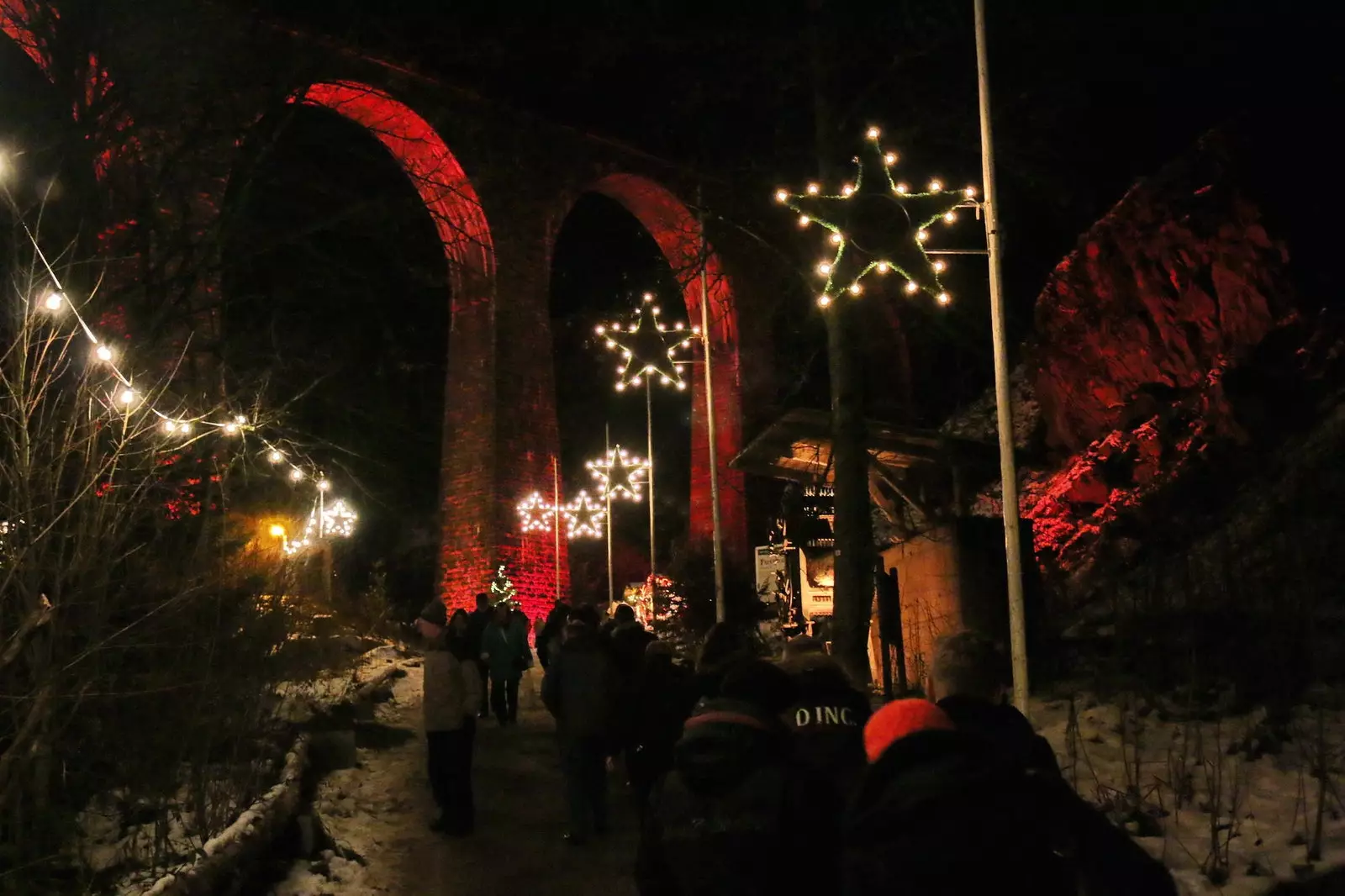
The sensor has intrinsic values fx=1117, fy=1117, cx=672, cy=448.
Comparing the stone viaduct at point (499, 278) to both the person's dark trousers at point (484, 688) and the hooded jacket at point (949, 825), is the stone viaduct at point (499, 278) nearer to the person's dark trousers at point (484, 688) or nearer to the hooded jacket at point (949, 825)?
the person's dark trousers at point (484, 688)

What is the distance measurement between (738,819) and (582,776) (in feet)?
19.2

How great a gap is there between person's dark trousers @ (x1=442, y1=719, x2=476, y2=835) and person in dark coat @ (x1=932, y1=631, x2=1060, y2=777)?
18.7 feet

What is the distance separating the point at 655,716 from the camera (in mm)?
8602

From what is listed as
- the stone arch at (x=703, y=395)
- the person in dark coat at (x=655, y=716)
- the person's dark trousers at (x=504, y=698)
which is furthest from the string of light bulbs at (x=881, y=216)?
the stone arch at (x=703, y=395)

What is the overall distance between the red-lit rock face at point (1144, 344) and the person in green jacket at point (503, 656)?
7625 millimetres

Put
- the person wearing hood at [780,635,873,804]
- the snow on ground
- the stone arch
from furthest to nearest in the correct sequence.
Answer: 1. the stone arch
2. the snow on ground
3. the person wearing hood at [780,635,873,804]

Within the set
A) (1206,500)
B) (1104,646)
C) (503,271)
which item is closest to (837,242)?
(1104,646)

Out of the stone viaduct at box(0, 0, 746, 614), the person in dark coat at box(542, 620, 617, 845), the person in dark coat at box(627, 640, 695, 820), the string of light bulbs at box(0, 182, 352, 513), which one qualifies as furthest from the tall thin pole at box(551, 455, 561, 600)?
the person in dark coat at box(542, 620, 617, 845)

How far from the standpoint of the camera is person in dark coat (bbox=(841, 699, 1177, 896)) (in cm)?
252

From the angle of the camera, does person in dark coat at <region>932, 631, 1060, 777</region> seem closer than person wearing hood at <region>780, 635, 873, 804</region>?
Yes

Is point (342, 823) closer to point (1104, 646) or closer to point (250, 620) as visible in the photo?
point (250, 620)

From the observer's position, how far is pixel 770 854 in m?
3.29

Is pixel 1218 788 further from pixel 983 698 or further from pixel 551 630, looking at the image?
pixel 551 630

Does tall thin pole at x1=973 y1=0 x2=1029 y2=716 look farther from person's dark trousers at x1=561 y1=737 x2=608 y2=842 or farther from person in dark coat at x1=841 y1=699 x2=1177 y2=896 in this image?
person in dark coat at x1=841 y1=699 x2=1177 y2=896
